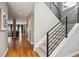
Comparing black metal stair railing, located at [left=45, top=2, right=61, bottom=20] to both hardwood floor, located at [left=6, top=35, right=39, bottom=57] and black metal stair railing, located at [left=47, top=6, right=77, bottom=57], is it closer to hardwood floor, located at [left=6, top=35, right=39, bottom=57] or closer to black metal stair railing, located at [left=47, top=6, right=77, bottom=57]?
black metal stair railing, located at [left=47, top=6, right=77, bottom=57]

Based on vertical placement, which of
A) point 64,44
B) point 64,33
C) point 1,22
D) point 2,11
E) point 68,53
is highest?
point 2,11

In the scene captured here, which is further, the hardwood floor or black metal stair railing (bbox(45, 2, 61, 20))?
black metal stair railing (bbox(45, 2, 61, 20))

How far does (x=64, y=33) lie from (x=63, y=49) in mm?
421

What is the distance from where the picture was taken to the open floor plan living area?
2357 millimetres

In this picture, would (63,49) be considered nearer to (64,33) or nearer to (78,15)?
(64,33)

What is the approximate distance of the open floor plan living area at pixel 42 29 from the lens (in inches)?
92.8

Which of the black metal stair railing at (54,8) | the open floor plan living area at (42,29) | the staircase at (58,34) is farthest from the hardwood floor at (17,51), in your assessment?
the black metal stair railing at (54,8)

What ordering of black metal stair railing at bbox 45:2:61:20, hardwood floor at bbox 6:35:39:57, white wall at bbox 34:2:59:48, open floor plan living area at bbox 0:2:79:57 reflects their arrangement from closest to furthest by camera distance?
open floor plan living area at bbox 0:2:79:57, hardwood floor at bbox 6:35:39:57, white wall at bbox 34:2:59:48, black metal stair railing at bbox 45:2:61:20

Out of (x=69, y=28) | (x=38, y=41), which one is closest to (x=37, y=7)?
(x=38, y=41)

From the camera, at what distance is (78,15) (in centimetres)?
341

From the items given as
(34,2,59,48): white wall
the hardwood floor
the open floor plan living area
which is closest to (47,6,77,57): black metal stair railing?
the open floor plan living area

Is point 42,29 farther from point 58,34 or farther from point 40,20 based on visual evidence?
point 58,34

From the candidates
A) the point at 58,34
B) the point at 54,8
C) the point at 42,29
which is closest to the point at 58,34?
the point at 58,34

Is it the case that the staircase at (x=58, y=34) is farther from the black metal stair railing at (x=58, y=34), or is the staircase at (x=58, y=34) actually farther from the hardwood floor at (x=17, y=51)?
the hardwood floor at (x=17, y=51)
